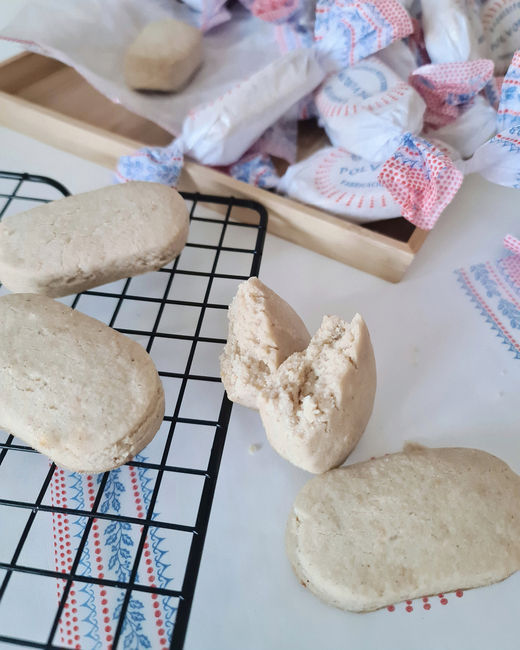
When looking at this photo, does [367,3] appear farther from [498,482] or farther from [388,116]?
[498,482]

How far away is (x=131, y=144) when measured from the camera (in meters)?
0.95

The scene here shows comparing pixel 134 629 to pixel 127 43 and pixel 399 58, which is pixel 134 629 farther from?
pixel 127 43

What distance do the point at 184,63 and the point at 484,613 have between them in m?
1.03

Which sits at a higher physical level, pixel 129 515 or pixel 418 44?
pixel 418 44

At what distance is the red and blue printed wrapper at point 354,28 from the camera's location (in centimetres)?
92

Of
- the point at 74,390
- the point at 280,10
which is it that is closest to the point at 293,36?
the point at 280,10

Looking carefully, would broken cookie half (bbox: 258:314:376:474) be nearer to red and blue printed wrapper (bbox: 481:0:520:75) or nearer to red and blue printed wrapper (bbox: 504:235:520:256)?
red and blue printed wrapper (bbox: 504:235:520:256)

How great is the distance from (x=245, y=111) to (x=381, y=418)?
22.0 inches

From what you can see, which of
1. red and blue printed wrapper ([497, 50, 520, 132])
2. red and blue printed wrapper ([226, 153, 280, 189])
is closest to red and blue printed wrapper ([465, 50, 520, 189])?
red and blue printed wrapper ([497, 50, 520, 132])

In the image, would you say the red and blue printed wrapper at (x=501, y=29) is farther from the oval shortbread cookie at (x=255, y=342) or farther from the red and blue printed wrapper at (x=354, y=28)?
the oval shortbread cookie at (x=255, y=342)

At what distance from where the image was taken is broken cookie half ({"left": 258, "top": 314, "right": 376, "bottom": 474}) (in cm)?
58

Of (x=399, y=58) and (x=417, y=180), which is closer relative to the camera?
(x=417, y=180)

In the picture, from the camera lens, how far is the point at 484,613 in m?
0.58

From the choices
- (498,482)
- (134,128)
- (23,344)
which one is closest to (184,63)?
(134,128)
